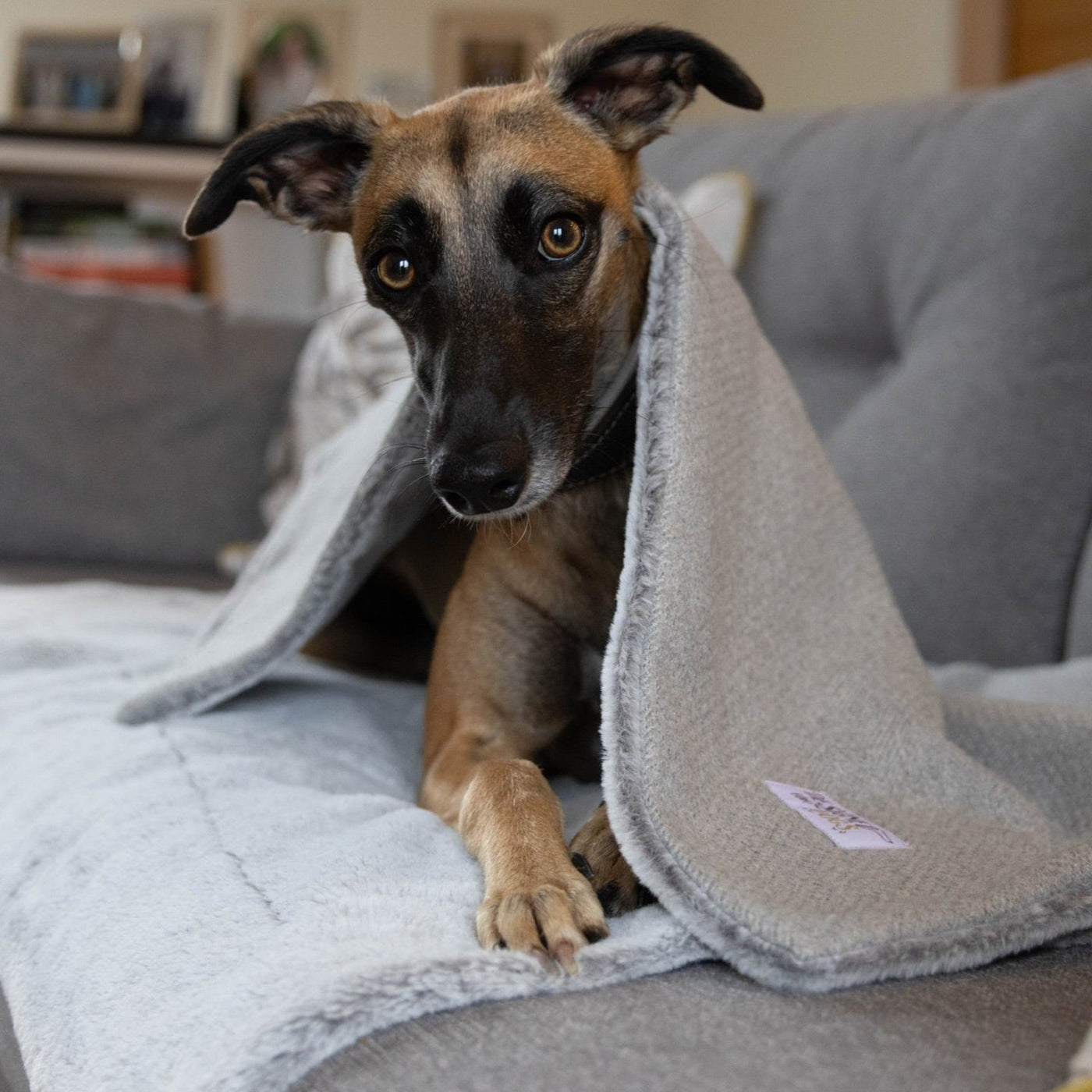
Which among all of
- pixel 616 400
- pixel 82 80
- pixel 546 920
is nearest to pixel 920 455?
pixel 616 400

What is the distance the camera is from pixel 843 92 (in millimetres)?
5281

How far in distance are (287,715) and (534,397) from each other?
26.0 inches

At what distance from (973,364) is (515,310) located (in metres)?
0.92

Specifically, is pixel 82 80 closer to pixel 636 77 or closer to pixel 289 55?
pixel 289 55

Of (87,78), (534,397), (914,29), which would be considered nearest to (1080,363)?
(534,397)

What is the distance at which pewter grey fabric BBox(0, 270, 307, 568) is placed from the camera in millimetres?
3051

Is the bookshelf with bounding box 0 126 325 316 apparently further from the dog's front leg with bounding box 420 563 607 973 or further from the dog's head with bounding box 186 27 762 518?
the dog's front leg with bounding box 420 563 607 973

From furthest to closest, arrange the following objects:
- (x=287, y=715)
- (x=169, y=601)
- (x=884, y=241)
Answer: (x=169, y=601) < (x=884, y=241) < (x=287, y=715)

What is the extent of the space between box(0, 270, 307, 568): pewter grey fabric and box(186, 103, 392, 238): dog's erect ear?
4.64 feet

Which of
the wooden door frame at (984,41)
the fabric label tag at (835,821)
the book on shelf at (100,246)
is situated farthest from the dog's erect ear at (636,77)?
the book on shelf at (100,246)

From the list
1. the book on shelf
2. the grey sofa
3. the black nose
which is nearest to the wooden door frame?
the grey sofa

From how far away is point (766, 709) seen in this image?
1.24 m

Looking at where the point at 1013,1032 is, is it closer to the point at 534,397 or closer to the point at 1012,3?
the point at 534,397

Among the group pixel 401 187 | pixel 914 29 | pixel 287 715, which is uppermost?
pixel 914 29
